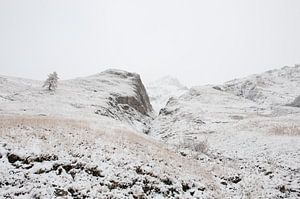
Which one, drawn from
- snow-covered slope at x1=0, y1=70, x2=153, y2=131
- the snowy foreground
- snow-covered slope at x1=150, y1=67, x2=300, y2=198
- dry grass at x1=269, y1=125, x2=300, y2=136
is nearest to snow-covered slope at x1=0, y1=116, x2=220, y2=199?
the snowy foreground

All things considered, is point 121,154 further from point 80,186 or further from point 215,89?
point 215,89

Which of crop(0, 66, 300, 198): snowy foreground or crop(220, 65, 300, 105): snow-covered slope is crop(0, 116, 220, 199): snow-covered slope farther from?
Result: crop(220, 65, 300, 105): snow-covered slope

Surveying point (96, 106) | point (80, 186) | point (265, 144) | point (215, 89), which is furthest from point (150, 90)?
point (80, 186)

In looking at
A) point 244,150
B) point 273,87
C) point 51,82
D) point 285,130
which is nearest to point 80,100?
point 51,82

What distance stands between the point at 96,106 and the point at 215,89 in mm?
49928

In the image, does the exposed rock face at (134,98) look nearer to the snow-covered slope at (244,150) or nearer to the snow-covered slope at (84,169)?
the snow-covered slope at (244,150)

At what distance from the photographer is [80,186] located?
12906 millimetres

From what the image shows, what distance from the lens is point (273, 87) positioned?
79938mm

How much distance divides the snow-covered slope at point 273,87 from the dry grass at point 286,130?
34.1 metres

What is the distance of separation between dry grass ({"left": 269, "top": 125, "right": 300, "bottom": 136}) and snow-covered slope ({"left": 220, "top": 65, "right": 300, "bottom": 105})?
112ft

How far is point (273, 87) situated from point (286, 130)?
56838 mm

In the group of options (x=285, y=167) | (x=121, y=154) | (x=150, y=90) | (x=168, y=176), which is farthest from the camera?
(x=150, y=90)

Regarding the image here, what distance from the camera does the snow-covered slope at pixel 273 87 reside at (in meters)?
68.0

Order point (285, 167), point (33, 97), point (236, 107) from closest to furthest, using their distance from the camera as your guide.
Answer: point (285, 167), point (33, 97), point (236, 107)
